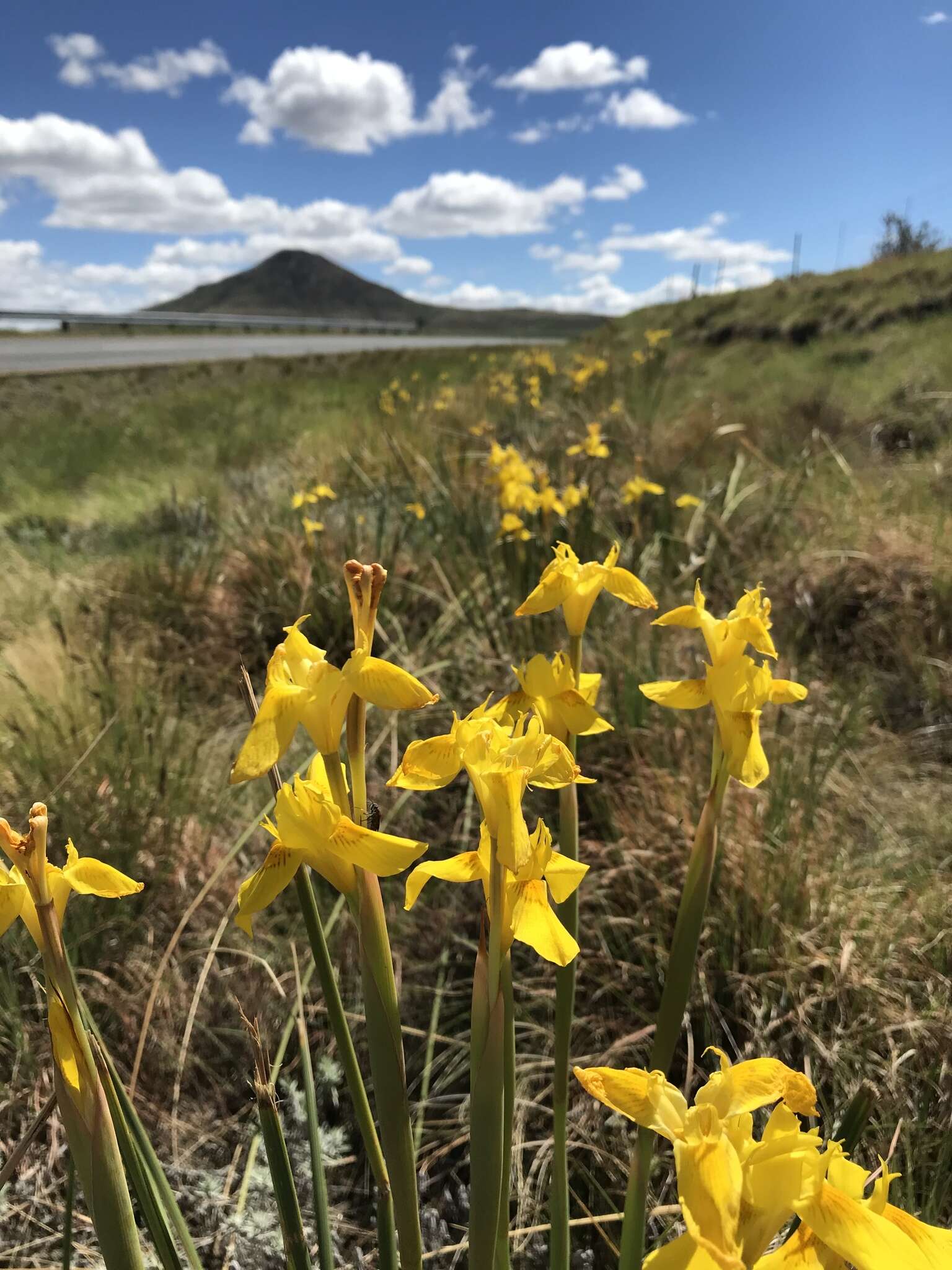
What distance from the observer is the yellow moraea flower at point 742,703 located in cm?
88

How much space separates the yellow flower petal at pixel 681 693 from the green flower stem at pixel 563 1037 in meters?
0.10

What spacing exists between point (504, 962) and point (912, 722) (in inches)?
132

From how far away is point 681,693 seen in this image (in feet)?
3.25

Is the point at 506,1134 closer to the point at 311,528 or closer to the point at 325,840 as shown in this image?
the point at 325,840

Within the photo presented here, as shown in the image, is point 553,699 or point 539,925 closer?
point 539,925

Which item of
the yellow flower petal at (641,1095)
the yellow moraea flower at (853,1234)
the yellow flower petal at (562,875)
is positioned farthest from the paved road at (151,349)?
the yellow moraea flower at (853,1234)

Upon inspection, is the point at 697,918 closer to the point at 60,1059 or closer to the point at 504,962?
the point at 504,962

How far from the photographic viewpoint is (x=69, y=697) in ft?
9.90

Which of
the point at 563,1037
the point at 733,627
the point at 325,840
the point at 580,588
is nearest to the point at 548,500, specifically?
the point at 580,588

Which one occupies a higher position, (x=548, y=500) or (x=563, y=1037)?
(x=548, y=500)

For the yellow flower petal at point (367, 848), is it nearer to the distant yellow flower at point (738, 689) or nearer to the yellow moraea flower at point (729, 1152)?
the yellow moraea flower at point (729, 1152)


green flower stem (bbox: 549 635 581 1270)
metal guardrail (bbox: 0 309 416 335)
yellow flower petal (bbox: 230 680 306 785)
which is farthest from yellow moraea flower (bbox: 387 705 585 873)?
metal guardrail (bbox: 0 309 416 335)

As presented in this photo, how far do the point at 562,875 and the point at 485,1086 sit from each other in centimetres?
18

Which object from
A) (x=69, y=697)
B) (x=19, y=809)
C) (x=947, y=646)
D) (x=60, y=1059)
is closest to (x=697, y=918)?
(x=60, y=1059)
